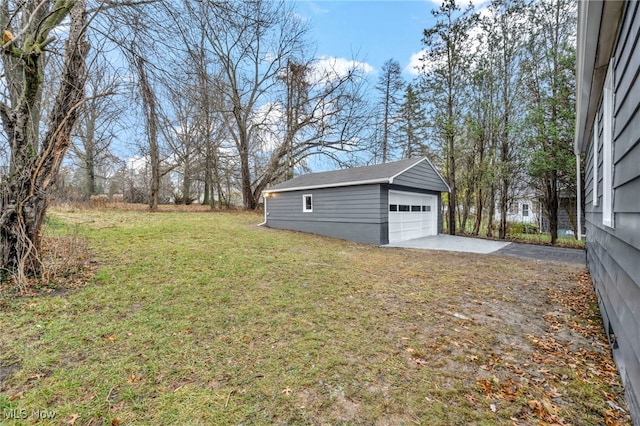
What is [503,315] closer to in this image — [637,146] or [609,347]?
[609,347]

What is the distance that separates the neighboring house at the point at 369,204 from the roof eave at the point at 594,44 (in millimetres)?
5445

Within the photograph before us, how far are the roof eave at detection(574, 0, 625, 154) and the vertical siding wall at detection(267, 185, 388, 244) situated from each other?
5.75 metres

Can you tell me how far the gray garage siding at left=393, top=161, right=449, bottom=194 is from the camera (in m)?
9.82

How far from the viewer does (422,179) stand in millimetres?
10898

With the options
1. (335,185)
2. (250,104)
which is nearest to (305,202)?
(335,185)

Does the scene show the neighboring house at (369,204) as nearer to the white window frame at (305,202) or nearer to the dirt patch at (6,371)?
the white window frame at (305,202)

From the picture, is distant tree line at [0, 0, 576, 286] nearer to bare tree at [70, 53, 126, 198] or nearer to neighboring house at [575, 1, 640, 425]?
bare tree at [70, 53, 126, 198]

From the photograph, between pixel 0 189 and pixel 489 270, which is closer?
pixel 0 189

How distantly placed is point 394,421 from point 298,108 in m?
17.6

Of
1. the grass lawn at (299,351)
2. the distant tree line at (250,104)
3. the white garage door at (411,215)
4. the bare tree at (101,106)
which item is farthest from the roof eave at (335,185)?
the bare tree at (101,106)

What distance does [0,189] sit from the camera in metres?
3.76

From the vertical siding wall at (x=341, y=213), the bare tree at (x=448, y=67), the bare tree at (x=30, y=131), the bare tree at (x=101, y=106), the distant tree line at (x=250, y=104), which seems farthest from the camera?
the bare tree at (x=448, y=67)

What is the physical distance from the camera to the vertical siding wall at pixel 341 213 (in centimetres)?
923

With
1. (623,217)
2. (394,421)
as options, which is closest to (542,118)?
(623,217)
